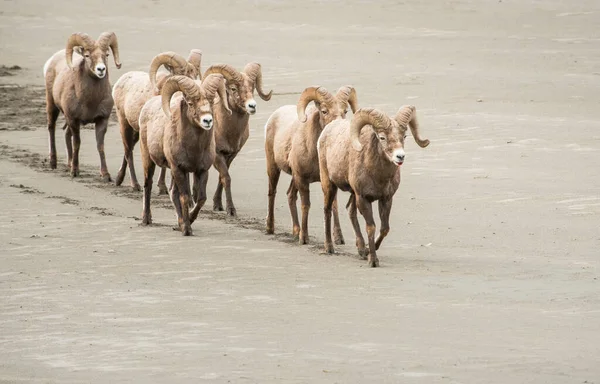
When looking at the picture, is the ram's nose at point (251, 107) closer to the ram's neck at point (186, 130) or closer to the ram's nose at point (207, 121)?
the ram's neck at point (186, 130)

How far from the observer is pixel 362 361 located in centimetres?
1002

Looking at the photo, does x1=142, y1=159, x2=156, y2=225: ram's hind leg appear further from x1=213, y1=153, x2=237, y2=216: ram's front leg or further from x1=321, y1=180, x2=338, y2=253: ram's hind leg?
x1=321, y1=180, x2=338, y2=253: ram's hind leg

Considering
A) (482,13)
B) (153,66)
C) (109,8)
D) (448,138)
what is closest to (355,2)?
(482,13)

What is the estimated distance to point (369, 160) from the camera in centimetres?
1409

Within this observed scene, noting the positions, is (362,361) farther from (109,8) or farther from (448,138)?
(109,8)

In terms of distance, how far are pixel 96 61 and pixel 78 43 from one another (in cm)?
40

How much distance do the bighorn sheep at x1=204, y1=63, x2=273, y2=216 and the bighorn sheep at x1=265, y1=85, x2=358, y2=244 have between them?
1359 mm

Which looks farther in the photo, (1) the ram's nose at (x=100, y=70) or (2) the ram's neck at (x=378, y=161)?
(1) the ram's nose at (x=100, y=70)

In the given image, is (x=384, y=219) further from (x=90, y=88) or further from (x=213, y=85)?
(x=90, y=88)

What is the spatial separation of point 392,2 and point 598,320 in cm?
2729

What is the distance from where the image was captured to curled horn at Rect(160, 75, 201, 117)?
15688 millimetres

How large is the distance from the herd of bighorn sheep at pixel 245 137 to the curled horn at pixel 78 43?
0.07 ft

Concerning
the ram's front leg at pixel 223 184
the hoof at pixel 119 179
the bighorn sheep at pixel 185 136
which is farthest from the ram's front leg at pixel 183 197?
the hoof at pixel 119 179

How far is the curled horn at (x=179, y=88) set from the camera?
618 inches
